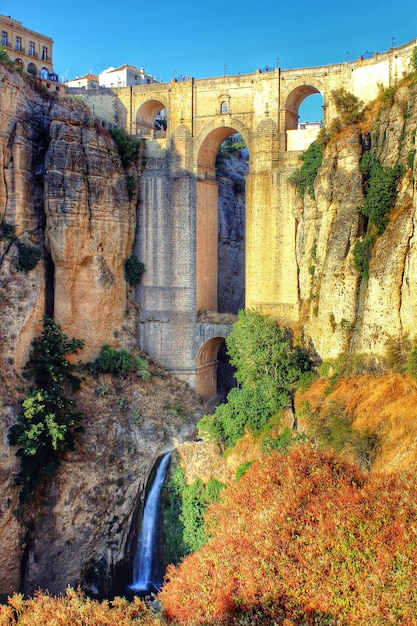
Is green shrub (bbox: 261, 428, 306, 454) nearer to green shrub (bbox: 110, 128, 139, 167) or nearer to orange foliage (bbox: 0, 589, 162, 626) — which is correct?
orange foliage (bbox: 0, 589, 162, 626)

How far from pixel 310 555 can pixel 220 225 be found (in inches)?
792

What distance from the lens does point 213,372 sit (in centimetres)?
2753

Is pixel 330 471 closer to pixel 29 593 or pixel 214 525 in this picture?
pixel 214 525

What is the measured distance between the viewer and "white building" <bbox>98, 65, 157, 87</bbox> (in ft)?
140

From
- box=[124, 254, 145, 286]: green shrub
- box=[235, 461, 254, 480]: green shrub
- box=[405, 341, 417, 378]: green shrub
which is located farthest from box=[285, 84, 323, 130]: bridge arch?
box=[235, 461, 254, 480]: green shrub

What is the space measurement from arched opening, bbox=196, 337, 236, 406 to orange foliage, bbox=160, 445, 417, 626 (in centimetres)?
991

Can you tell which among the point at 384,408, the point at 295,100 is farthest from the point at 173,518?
the point at 295,100

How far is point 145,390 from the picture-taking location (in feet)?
80.2

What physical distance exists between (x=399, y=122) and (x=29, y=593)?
1838 centimetres

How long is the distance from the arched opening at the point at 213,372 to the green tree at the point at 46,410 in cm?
543

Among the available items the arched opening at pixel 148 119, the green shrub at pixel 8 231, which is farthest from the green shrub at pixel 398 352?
the arched opening at pixel 148 119

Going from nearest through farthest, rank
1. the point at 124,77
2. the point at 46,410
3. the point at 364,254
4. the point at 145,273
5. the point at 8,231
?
the point at 364,254
the point at 46,410
the point at 8,231
the point at 145,273
the point at 124,77

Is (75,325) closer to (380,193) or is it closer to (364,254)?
(364,254)

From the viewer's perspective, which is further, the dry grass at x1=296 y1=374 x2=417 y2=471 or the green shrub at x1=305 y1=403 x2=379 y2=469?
the green shrub at x1=305 y1=403 x2=379 y2=469
